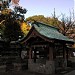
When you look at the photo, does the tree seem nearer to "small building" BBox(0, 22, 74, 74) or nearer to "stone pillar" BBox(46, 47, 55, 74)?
"small building" BBox(0, 22, 74, 74)

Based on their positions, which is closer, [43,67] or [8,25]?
[43,67]

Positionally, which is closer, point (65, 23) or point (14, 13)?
point (14, 13)

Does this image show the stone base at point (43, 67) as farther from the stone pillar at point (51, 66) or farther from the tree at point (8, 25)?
the tree at point (8, 25)

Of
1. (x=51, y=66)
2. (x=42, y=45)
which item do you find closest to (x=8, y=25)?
(x=42, y=45)

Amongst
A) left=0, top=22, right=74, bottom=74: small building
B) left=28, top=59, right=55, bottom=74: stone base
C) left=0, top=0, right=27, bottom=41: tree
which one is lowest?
left=28, top=59, right=55, bottom=74: stone base

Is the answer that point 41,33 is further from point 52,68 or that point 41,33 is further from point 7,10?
point 7,10

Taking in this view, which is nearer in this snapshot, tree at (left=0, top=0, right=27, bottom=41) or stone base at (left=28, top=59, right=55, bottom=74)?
stone base at (left=28, top=59, right=55, bottom=74)

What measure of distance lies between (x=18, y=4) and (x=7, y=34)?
27.8ft

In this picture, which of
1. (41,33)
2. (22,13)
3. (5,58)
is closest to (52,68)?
(41,33)

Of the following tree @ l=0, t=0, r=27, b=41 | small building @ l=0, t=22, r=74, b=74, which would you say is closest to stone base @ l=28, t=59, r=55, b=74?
small building @ l=0, t=22, r=74, b=74

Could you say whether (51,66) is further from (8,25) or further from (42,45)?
(8,25)


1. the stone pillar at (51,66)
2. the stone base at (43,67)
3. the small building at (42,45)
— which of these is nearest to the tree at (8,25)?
the small building at (42,45)

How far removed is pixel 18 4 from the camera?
1709 inches

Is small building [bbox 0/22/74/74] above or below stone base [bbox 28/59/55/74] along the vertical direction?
above
